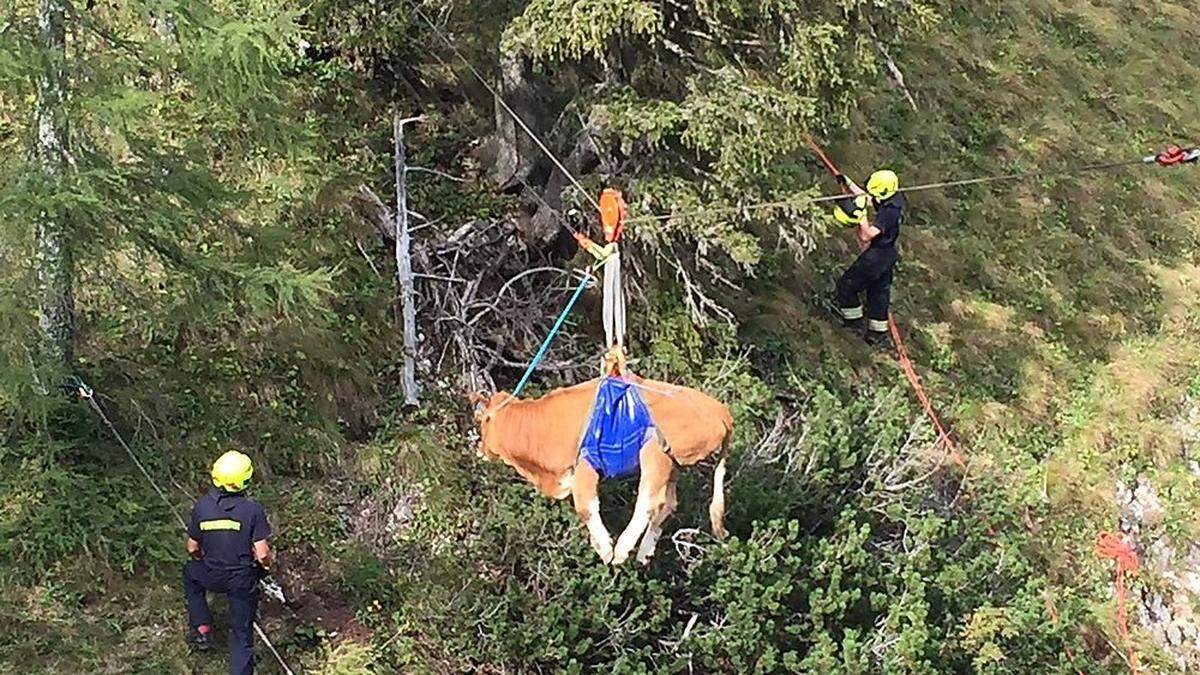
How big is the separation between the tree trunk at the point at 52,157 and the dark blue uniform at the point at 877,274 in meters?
7.02

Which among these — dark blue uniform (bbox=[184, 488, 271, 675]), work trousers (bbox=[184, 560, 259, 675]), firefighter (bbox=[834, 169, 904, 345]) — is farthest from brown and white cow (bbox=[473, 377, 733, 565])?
firefighter (bbox=[834, 169, 904, 345])

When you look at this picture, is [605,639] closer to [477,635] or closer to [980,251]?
[477,635]

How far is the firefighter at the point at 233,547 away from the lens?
22.9 ft

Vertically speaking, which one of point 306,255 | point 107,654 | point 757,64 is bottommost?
point 107,654

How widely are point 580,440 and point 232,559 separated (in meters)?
2.27

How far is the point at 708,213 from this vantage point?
9422 millimetres

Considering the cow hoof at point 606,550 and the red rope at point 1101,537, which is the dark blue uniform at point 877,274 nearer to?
the red rope at point 1101,537

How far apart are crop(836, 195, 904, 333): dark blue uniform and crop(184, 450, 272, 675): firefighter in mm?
6554

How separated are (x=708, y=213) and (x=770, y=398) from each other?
6.02 feet

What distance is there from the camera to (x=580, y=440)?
6332 millimetres

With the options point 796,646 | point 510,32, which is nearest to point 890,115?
point 510,32

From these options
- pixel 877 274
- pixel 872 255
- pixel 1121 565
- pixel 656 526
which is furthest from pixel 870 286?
pixel 656 526

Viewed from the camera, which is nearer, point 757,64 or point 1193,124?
point 757,64

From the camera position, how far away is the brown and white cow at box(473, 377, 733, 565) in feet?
20.9
